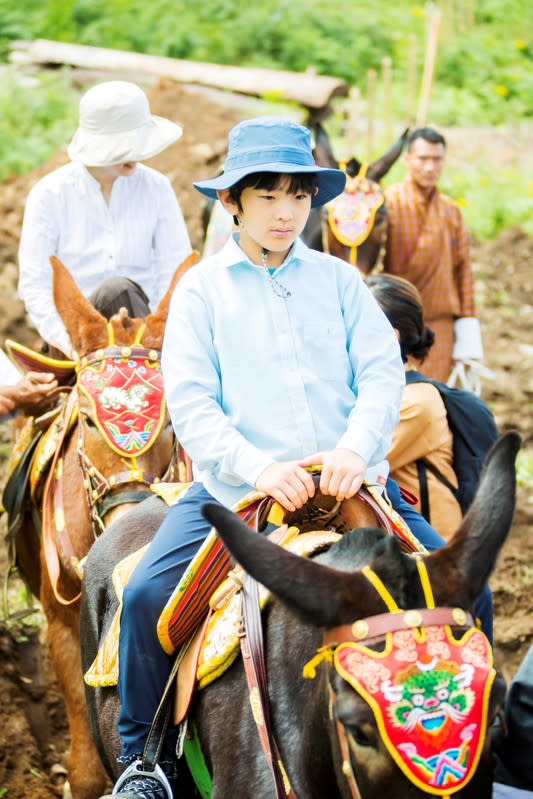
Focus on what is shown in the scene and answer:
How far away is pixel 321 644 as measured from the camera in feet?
9.74

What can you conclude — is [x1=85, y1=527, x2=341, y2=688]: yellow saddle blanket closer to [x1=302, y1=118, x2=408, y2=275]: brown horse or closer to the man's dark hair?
the man's dark hair

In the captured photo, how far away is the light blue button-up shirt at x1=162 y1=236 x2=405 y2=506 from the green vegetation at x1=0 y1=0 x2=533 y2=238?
43.2ft

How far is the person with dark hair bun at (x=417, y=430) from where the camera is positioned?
205 inches

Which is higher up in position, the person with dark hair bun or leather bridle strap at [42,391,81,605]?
the person with dark hair bun

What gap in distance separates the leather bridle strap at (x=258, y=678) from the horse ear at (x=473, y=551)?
63 cm

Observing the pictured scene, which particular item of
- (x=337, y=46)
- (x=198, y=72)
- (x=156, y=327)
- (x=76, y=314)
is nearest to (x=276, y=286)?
(x=156, y=327)

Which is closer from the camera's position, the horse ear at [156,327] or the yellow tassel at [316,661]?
the yellow tassel at [316,661]

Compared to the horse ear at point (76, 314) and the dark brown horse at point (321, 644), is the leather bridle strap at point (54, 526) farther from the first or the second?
the dark brown horse at point (321, 644)

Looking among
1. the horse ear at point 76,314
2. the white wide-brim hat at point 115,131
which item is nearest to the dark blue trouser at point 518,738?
the horse ear at point 76,314

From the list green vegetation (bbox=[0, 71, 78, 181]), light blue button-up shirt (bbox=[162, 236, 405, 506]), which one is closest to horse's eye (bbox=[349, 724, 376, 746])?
light blue button-up shirt (bbox=[162, 236, 405, 506])

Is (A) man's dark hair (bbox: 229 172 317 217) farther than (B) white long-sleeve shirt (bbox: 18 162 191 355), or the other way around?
(B) white long-sleeve shirt (bbox: 18 162 191 355)

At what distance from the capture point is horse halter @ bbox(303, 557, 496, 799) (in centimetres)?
250

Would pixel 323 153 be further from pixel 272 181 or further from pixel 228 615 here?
pixel 228 615

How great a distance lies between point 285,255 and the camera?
3.71 meters
